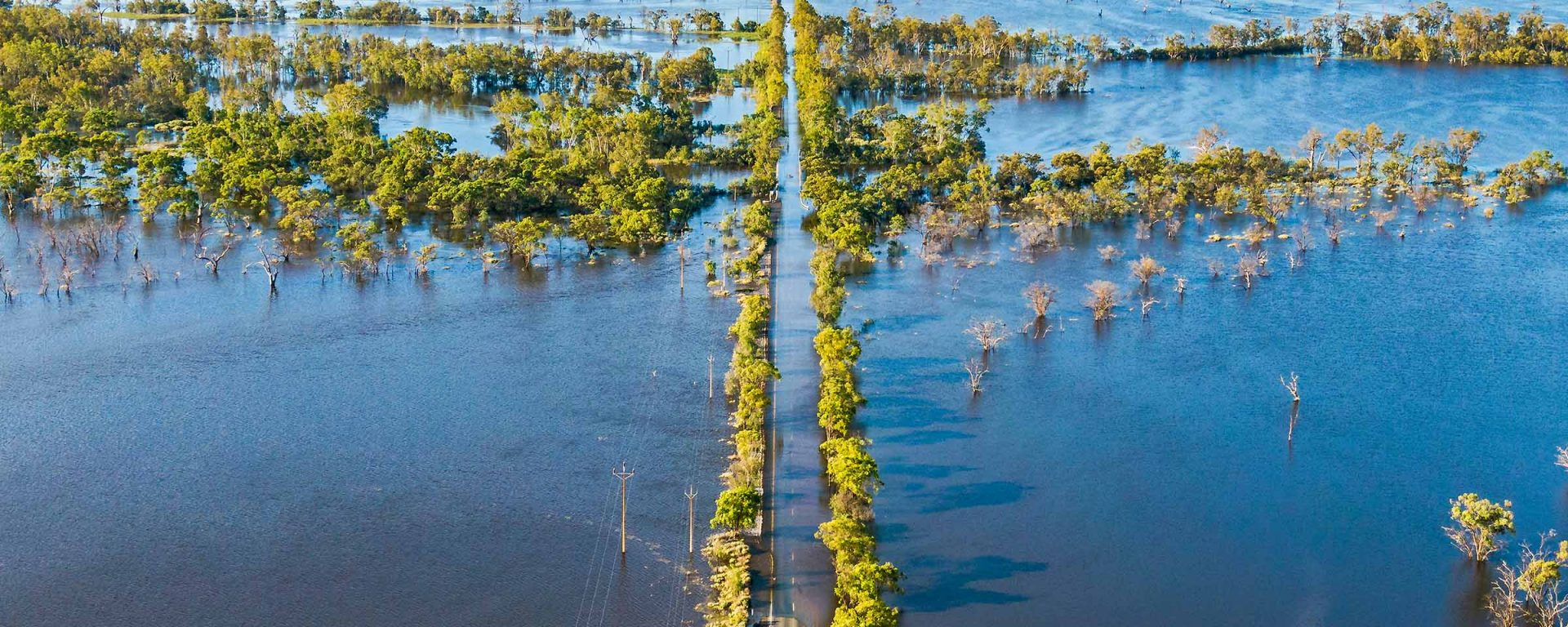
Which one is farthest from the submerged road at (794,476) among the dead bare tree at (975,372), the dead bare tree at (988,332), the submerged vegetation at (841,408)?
the dead bare tree at (988,332)

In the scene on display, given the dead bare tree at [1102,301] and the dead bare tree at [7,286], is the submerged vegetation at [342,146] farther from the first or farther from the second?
the dead bare tree at [1102,301]

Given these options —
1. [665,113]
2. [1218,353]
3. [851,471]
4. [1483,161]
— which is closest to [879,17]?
[665,113]

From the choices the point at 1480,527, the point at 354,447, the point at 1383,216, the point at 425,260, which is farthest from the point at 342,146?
the point at 1480,527

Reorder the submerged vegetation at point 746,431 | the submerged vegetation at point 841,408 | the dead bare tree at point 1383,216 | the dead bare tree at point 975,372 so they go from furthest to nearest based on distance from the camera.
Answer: the dead bare tree at point 1383,216, the dead bare tree at point 975,372, the submerged vegetation at point 746,431, the submerged vegetation at point 841,408

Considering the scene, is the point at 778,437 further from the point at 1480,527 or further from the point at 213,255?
the point at 213,255

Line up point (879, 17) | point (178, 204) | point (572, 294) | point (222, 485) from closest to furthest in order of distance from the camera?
1. point (222, 485)
2. point (572, 294)
3. point (178, 204)
4. point (879, 17)

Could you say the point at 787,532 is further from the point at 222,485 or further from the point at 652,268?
the point at 652,268

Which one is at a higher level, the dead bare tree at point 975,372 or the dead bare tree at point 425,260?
the dead bare tree at point 425,260
